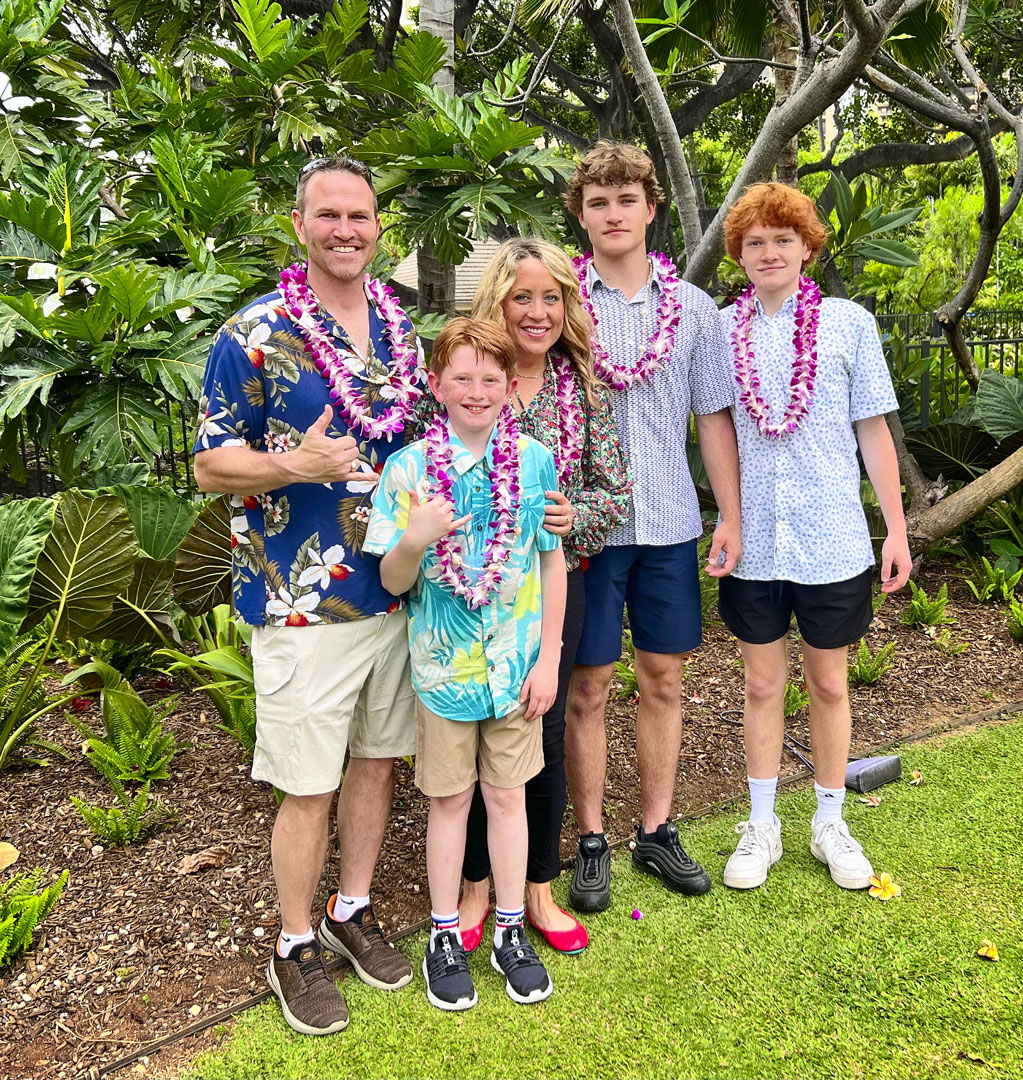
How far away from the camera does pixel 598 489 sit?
2.62m

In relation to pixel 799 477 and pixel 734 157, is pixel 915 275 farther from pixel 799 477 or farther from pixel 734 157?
pixel 799 477

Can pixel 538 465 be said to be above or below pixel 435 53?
below

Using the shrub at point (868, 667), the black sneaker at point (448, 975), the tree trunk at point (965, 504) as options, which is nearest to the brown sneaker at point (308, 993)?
the black sneaker at point (448, 975)

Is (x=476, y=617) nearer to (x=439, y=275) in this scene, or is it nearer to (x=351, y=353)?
(x=351, y=353)

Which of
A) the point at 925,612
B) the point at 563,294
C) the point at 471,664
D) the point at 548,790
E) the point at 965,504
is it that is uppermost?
the point at 563,294

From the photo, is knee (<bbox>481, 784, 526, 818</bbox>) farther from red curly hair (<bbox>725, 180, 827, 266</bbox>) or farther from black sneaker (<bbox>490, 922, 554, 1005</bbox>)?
red curly hair (<bbox>725, 180, 827, 266</bbox>)

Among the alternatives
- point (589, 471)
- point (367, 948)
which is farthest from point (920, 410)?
point (367, 948)

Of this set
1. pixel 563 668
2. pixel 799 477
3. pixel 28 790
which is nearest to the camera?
pixel 563 668

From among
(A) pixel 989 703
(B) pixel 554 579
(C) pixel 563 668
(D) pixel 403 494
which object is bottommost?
(A) pixel 989 703

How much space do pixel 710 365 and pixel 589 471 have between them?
554 mm

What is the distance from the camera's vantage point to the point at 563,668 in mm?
2643

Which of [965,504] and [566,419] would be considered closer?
[566,419]

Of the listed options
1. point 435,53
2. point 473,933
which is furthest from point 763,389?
point 435,53

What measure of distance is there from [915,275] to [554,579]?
52.8 feet
